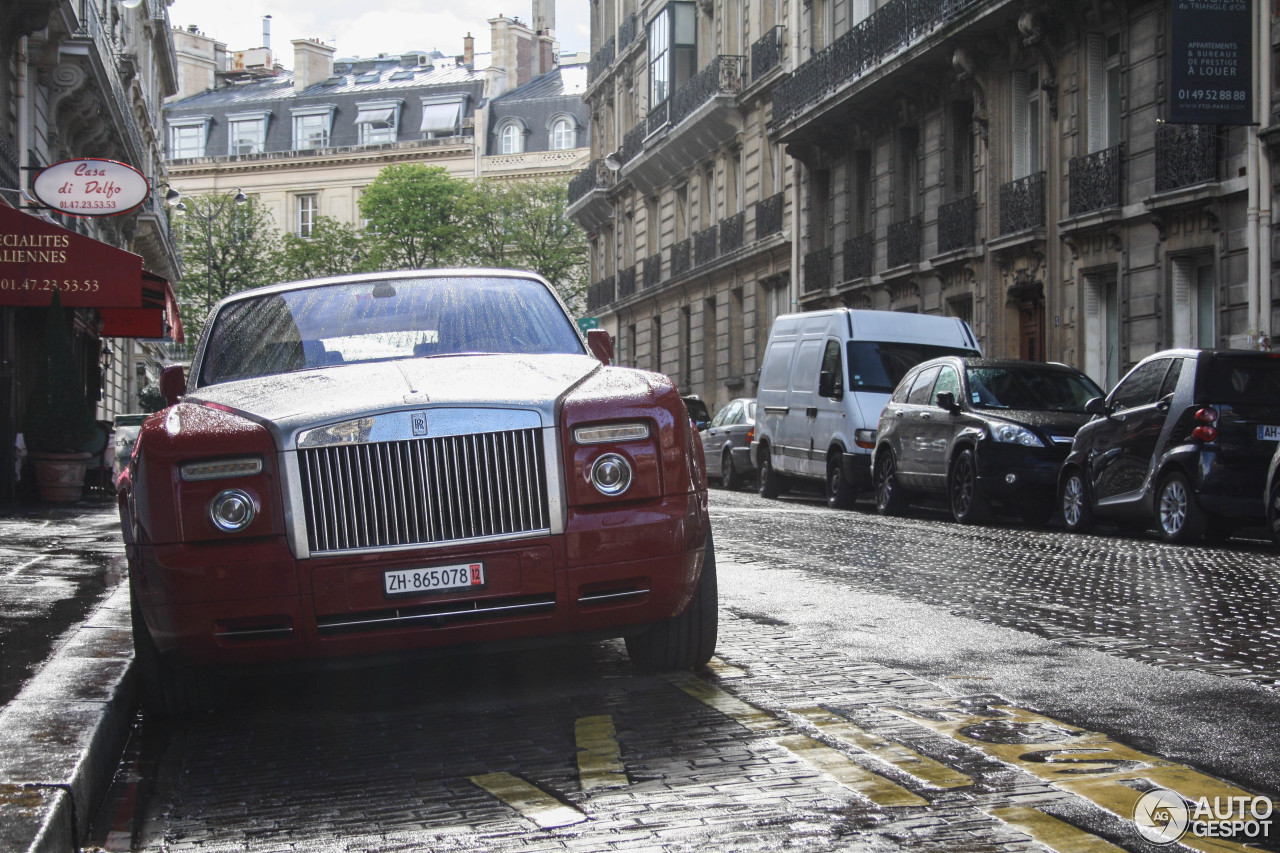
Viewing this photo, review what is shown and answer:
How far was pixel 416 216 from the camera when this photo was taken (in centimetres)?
7106

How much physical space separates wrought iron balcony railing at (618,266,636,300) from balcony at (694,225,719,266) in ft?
24.4

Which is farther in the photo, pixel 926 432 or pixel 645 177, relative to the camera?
pixel 645 177

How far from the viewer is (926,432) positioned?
1764cm

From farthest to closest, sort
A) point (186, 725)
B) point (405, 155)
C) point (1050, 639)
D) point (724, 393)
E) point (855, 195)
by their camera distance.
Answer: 1. point (405, 155)
2. point (724, 393)
3. point (855, 195)
4. point (1050, 639)
5. point (186, 725)

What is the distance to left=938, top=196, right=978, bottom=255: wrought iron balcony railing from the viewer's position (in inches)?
1099

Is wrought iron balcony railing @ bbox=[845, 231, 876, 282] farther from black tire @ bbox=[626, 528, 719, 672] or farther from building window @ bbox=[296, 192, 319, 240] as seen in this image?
building window @ bbox=[296, 192, 319, 240]

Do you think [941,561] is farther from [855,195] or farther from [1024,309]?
[855,195]

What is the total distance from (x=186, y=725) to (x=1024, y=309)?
2271 cm

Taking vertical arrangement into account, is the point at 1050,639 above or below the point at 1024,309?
below

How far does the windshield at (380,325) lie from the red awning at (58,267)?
12653 millimetres

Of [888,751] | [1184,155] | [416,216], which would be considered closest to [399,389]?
[888,751]

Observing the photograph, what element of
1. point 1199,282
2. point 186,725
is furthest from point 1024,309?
point 186,725

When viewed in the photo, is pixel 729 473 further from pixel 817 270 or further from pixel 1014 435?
pixel 1014 435

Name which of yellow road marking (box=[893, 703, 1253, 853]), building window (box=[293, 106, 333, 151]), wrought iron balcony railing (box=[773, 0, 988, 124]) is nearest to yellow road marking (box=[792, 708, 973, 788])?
yellow road marking (box=[893, 703, 1253, 853])
